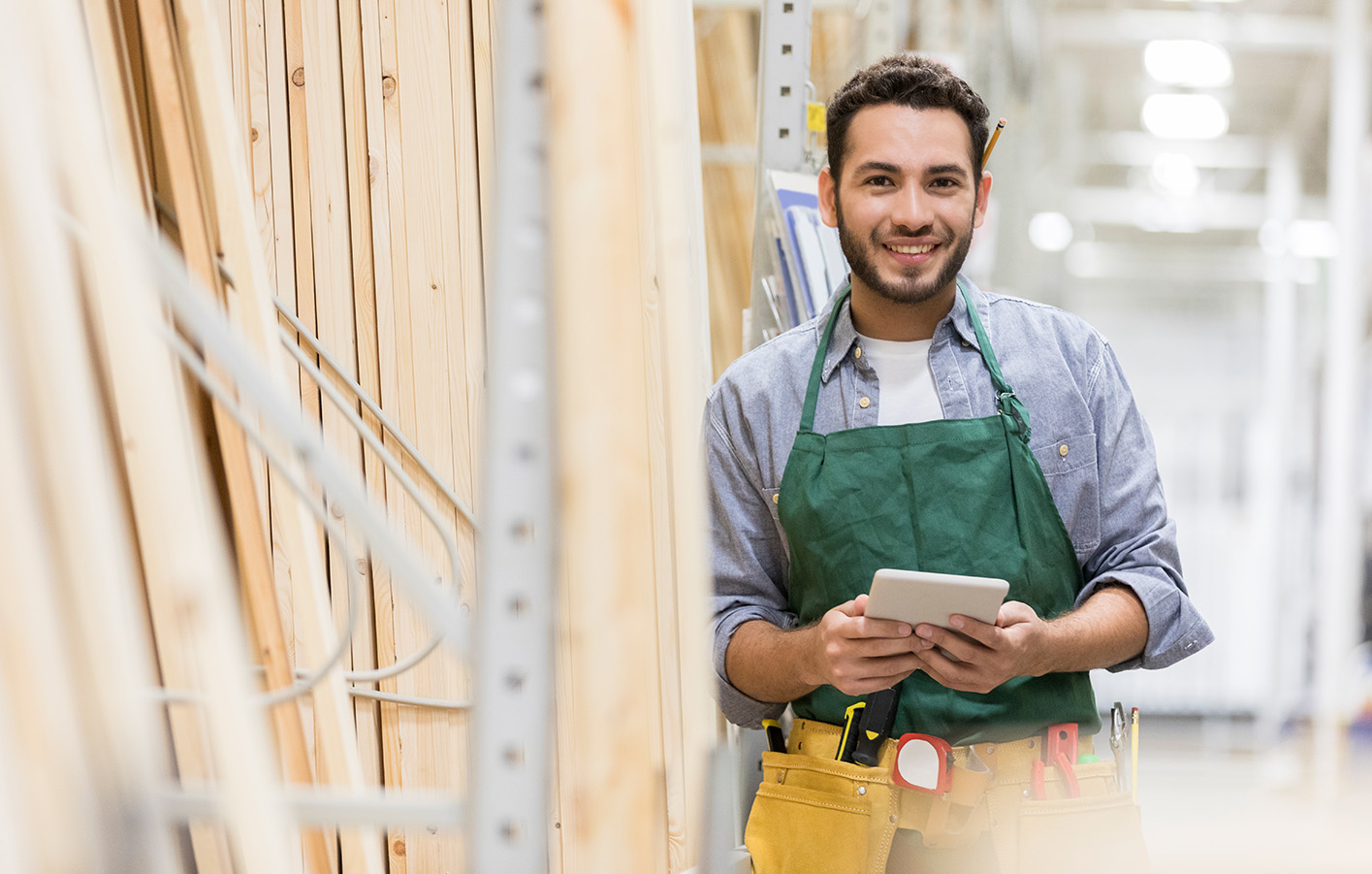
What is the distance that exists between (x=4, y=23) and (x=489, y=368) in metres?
0.33

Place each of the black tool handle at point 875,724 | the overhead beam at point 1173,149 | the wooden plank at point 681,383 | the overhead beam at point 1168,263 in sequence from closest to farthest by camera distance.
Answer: the wooden plank at point 681,383 < the black tool handle at point 875,724 < the overhead beam at point 1173,149 < the overhead beam at point 1168,263

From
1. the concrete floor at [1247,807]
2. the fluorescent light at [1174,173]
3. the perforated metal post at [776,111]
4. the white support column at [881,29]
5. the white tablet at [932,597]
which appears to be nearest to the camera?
the white tablet at [932,597]

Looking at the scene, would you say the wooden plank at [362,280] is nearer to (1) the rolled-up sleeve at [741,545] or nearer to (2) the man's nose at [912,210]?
(1) the rolled-up sleeve at [741,545]

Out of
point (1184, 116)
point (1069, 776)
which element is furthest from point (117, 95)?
point (1184, 116)

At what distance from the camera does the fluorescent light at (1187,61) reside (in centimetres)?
736

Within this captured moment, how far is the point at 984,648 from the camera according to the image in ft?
4.29

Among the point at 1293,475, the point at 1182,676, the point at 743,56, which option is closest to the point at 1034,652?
the point at 743,56

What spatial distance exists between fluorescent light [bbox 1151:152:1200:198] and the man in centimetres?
930

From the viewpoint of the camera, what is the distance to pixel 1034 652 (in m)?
1.34

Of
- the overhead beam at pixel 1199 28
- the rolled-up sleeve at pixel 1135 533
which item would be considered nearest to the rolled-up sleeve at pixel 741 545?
the rolled-up sleeve at pixel 1135 533

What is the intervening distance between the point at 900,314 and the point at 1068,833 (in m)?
0.78

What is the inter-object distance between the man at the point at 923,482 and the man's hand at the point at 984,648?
0.05 m

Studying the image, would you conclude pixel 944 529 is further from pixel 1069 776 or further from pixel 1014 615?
pixel 1069 776

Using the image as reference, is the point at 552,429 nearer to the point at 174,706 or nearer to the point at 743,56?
the point at 174,706
